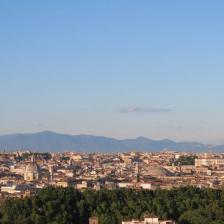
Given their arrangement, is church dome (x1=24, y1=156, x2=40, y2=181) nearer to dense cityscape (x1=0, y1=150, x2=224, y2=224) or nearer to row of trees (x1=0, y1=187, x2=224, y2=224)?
dense cityscape (x1=0, y1=150, x2=224, y2=224)

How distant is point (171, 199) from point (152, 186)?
2512cm

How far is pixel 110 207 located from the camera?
51.6 m

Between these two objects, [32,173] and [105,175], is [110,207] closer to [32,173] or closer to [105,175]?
[105,175]

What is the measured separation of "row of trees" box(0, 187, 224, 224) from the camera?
4738 centimetres

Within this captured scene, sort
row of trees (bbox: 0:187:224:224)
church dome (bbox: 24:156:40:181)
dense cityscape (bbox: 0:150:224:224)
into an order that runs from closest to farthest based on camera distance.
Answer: row of trees (bbox: 0:187:224:224) < dense cityscape (bbox: 0:150:224:224) < church dome (bbox: 24:156:40:181)

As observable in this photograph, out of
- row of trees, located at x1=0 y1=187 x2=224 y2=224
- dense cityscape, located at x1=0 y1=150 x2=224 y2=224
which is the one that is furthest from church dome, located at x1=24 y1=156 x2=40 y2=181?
row of trees, located at x1=0 y1=187 x2=224 y2=224

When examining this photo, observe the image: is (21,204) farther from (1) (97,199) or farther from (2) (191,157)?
(2) (191,157)

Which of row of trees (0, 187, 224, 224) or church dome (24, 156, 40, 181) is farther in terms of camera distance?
church dome (24, 156, 40, 181)

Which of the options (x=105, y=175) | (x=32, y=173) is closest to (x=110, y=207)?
(x=105, y=175)

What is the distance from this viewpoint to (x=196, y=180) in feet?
302

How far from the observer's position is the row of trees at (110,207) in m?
47.4

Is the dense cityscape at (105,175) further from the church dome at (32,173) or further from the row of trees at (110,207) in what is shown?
the row of trees at (110,207)

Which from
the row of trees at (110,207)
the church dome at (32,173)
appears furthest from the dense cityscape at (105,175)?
the row of trees at (110,207)

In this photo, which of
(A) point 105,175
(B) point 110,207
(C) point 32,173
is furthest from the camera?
(A) point 105,175
